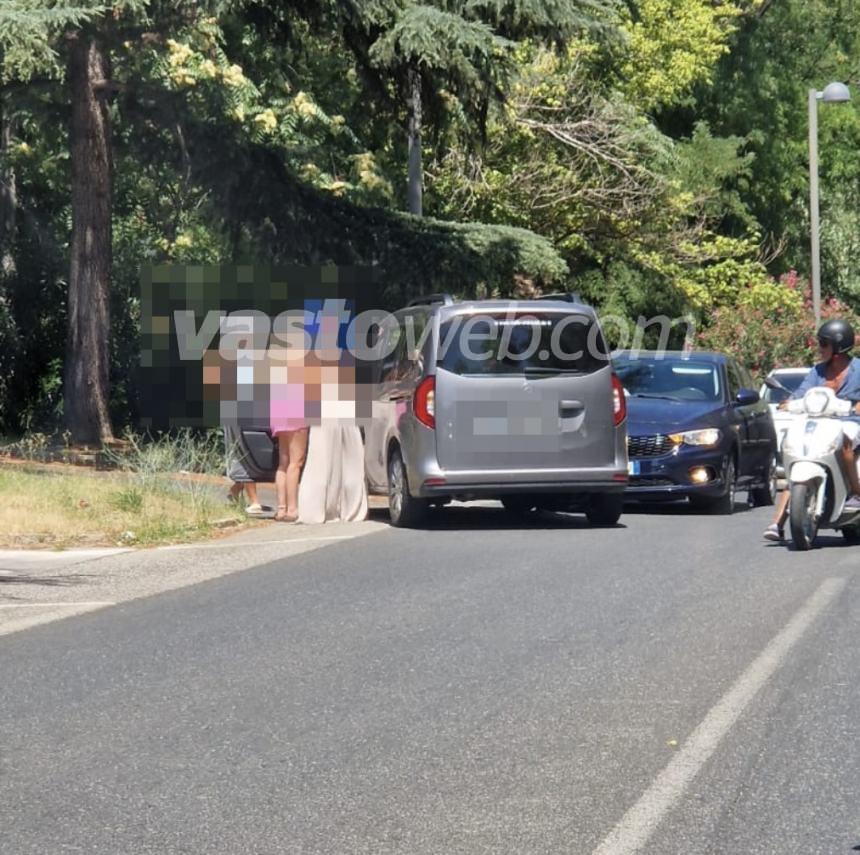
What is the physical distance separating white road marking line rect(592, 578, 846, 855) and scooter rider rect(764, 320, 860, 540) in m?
3.77

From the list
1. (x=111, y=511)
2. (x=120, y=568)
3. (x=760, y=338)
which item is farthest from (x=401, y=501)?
(x=760, y=338)

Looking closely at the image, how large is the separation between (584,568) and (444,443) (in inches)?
118

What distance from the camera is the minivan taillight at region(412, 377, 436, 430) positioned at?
596 inches

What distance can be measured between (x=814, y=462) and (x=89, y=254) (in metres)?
12.8

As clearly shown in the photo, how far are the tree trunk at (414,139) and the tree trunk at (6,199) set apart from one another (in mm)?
5438

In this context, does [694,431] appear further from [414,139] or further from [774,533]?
[414,139]

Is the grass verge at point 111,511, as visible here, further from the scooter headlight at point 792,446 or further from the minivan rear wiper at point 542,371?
the scooter headlight at point 792,446

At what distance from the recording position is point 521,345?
15391 millimetres

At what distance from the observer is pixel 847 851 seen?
5359mm

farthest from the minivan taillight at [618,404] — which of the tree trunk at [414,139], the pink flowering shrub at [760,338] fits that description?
the pink flowering shrub at [760,338]

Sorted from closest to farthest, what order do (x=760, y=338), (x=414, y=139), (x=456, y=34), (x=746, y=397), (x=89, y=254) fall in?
(x=746, y=397), (x=456, y=34), (x=89, y=254), (x=414, y=139), (x=760, y=338)

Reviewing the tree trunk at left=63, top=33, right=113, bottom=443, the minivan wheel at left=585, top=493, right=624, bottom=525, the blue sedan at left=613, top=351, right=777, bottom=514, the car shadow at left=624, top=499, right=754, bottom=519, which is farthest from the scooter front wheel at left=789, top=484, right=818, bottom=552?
the tree trunk at left=63, top=33, right=113, bottom=443

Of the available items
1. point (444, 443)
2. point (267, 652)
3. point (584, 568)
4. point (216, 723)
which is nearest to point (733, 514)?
point (444, 443)

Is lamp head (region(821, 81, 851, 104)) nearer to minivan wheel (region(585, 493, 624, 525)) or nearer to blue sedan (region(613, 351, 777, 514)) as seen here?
blue sedan (region(613, 351, 777, 514))
